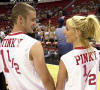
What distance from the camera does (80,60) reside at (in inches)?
37.8

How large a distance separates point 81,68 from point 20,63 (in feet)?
1.10

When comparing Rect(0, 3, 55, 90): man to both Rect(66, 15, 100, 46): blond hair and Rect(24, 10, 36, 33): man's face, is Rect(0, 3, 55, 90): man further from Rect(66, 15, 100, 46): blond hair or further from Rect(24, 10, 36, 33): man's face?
Rect(66, 15, 100, 46): blond hair

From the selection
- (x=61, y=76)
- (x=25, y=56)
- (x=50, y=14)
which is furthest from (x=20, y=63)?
(x=50, y=14)

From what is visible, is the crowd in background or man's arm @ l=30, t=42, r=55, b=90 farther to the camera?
the crowd in background

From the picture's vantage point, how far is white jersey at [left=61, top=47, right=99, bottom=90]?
0.94 metres

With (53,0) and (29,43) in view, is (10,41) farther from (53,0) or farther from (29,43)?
(53,0)

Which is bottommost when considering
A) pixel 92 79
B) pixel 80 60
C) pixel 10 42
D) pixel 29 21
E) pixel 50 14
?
pixel 92 79

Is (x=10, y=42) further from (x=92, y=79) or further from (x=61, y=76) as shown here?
(x=92, y=79)

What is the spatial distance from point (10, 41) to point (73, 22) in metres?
0.38

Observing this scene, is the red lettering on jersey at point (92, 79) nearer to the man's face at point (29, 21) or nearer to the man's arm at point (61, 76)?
the man's arm at point (61, 76)

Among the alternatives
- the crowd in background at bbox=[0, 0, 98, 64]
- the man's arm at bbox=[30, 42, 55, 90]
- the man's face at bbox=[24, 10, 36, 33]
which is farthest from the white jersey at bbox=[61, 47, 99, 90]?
the crowd in background at bbox=[0, 0, 98, 64]

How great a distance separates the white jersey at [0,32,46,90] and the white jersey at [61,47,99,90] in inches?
6.8

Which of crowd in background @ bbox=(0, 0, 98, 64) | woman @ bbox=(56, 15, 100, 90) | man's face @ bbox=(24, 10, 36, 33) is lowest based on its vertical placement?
woman @ bbox=(56, 15, 100, 90)

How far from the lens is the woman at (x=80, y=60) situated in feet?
3.08
